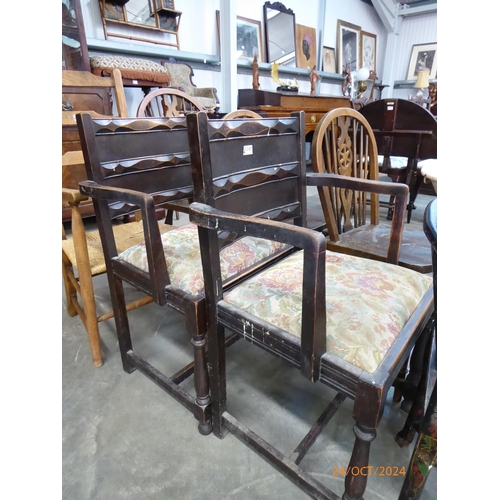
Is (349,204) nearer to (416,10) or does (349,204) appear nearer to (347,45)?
(347,45)

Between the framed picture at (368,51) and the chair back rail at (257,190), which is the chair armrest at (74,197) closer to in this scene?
the chair back rail at (257,190)

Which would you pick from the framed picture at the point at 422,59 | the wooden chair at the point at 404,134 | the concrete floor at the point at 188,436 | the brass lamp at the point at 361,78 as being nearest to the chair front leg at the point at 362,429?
the concrete floor at the point at 188,436

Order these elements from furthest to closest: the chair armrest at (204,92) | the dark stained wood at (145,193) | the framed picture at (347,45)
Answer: the framed picture at (347,45) < the chair armrest at (204,92) < the dark stained wood at (145,193)

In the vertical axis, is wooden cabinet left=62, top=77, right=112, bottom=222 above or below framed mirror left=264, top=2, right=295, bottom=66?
below

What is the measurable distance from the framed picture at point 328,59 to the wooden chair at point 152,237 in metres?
5.20

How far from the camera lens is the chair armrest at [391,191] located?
1047 mm

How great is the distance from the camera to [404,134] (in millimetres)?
2547

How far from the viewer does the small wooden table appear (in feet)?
12.2

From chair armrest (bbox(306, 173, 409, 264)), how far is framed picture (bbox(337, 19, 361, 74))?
17.7ft

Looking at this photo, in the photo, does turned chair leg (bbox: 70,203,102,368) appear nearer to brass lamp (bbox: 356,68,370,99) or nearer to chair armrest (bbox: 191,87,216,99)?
chair armrest (bbox: 191,87,216,99)

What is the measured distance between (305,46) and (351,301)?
545 centimetres

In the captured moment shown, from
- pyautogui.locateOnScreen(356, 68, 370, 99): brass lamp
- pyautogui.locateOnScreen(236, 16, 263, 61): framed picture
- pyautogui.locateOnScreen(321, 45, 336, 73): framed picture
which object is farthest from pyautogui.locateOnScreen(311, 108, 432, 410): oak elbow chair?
pyautogui.locateOnScreen(321, 45, 336, 73): framed picture

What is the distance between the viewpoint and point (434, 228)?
437 mm
